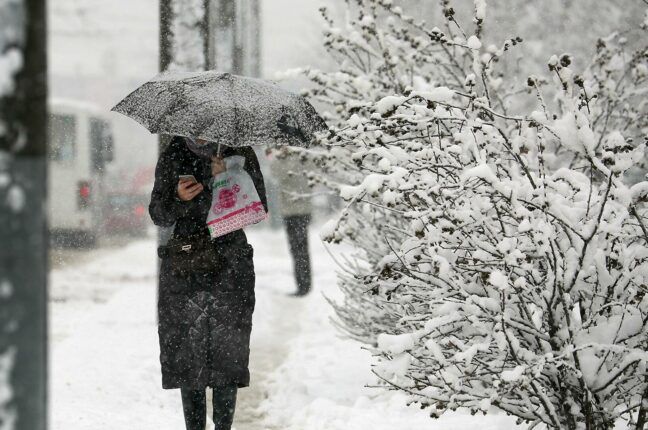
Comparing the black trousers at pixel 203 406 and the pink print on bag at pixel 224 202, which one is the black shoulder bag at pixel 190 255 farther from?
the black trousers at pixel 203 406

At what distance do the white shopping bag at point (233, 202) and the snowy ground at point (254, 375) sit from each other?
57.9 inches

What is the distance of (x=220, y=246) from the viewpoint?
4363 mm

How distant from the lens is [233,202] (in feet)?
14.2

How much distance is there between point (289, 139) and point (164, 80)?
30.2 inches

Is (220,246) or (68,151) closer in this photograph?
(220,246)

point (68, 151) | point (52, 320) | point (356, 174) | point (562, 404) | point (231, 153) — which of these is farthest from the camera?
point (68, 151)

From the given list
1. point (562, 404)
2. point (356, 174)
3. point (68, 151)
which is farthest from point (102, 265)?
point (562, 404)

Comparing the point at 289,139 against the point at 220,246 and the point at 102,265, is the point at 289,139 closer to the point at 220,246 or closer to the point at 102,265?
the point at 220,246

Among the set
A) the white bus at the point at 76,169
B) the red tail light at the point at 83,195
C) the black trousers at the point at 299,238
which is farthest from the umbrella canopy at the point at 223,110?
the red tail light at the point at 83,195

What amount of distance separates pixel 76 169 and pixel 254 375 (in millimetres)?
11234

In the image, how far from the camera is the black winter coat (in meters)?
4.32

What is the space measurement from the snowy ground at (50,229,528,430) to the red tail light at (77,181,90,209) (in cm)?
606

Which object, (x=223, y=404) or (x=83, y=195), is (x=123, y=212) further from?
(x=223, y=404)

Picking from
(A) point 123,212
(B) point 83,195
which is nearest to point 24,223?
(B) point 83,195
